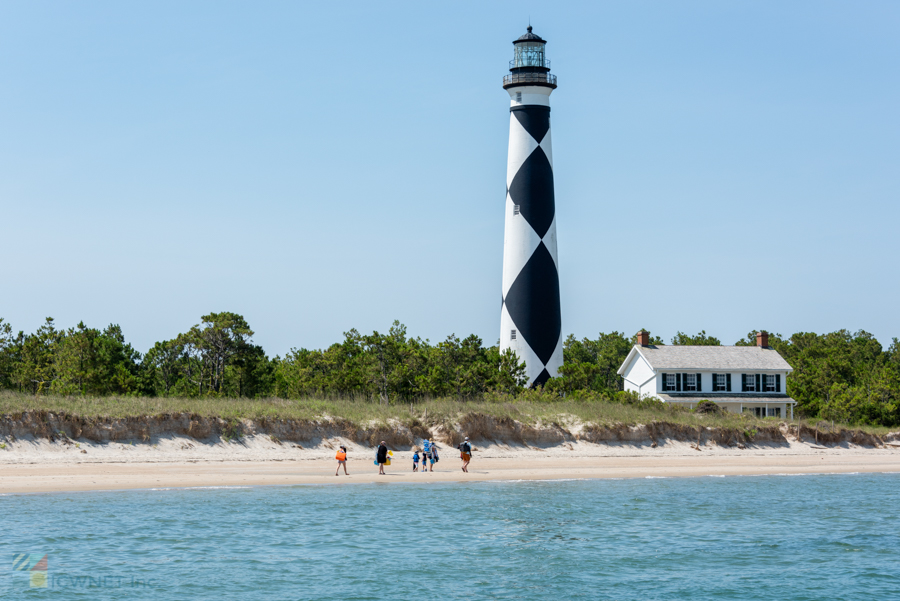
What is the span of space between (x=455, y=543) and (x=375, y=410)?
15.1 m

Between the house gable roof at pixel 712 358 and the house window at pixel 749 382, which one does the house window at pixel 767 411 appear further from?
the house gable roof at pixel 712 358

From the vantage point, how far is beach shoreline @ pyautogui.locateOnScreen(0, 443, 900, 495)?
2725cm

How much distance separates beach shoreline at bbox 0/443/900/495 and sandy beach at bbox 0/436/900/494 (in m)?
0.03

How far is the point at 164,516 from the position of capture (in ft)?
75.2

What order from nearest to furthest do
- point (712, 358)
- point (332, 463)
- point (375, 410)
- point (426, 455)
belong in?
point (426, 455)
point (332, 463)
point (375, 410)
point (712, 358)

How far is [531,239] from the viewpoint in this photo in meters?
44.9

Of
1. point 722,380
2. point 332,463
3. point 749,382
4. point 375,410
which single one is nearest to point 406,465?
point 332,463

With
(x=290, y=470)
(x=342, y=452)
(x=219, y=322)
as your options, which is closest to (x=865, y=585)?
(x=342, y=452)

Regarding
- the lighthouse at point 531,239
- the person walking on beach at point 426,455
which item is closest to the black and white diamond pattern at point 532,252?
the lighthouse at point 531,239

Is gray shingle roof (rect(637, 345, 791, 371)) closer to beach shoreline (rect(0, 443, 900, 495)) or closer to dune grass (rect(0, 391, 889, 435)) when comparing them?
dune grass (rect(0, 391, 889, 435))

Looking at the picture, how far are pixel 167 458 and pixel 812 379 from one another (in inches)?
1551

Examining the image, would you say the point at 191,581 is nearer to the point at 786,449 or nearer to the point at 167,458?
the point at 167,458

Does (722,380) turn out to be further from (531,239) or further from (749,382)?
(531,239)

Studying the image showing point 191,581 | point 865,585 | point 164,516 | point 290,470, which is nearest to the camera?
point 191,581
